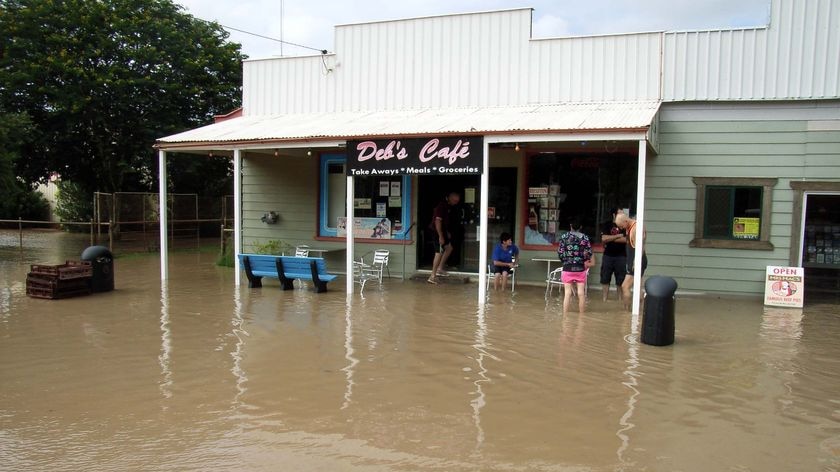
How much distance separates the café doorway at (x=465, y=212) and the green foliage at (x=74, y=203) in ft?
59.7

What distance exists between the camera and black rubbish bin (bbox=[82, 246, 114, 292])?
37.0 feet

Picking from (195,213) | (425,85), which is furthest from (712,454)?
(195,213)

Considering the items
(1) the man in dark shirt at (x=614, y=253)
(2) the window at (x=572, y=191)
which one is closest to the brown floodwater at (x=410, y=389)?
(1) the man in dark shirt at (x=614, y=253)

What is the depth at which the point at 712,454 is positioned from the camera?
15.0ft

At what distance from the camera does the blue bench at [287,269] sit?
446 inches

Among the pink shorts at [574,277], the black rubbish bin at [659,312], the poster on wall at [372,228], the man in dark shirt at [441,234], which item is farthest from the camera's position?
the poster on wall at [372,228]

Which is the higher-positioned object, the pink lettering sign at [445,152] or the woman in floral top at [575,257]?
the pink lettering sign at [445,152]

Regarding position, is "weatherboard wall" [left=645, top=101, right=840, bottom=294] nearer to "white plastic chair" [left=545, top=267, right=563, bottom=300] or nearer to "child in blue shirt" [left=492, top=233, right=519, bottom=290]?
"white plastic chair" [left=545, top=267, right=563, bottom=300]

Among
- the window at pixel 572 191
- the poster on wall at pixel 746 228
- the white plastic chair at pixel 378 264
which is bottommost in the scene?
the white plastic chair at pixel 378 264

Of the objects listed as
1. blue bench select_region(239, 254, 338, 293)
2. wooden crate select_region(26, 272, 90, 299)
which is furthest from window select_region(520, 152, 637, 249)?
wooden crate select_region(26, 272, 90, 299)

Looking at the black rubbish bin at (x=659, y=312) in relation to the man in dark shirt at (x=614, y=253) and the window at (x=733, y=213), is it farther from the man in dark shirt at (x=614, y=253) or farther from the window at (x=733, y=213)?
the window at (x=733, y=213)

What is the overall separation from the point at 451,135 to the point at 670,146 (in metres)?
4.26

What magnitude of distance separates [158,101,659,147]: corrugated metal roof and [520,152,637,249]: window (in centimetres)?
107

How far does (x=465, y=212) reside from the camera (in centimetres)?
1359
